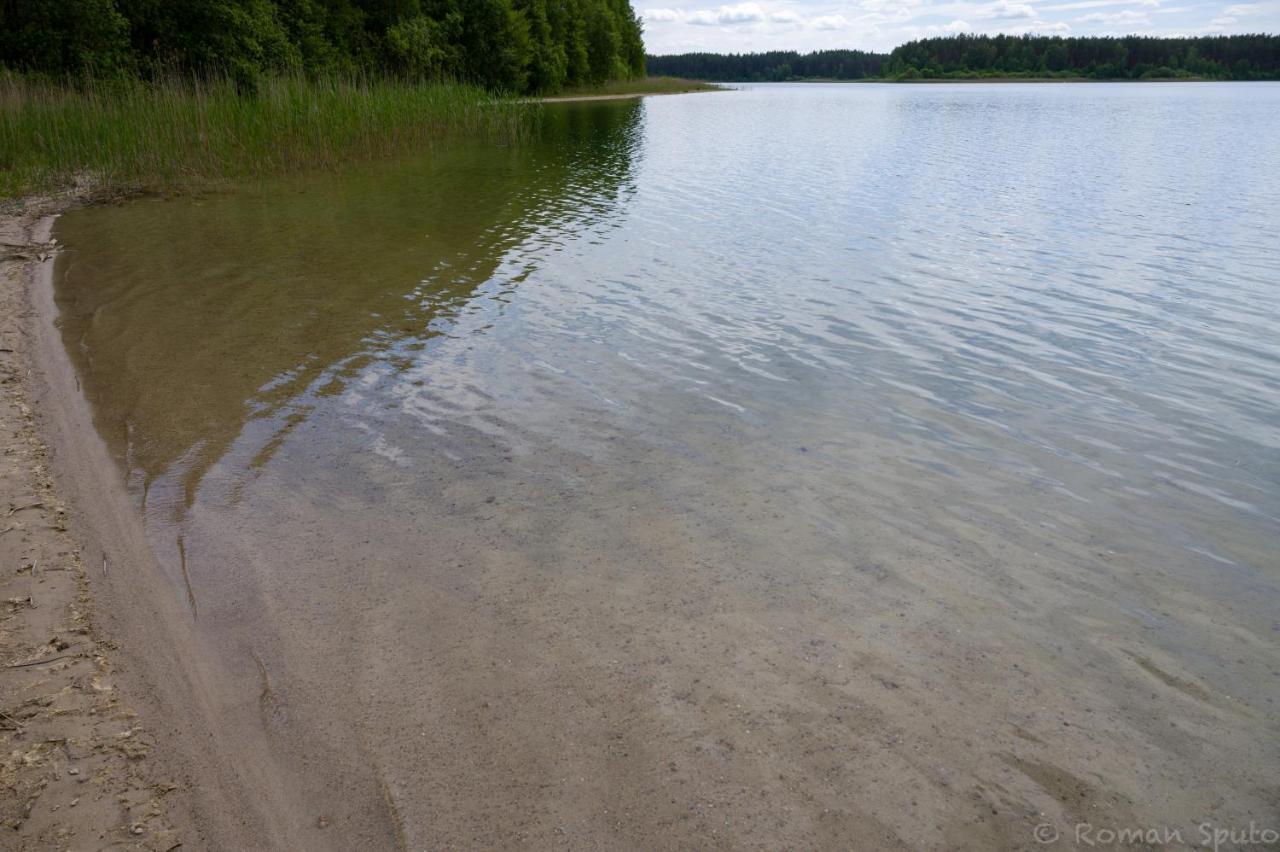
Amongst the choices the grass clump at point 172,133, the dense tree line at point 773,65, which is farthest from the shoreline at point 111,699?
the dense tree line at point 773,65

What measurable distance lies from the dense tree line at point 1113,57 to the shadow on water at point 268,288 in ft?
443

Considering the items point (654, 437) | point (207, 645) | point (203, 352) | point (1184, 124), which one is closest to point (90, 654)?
point (207, 645)

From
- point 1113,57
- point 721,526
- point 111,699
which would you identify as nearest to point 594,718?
point 721,526

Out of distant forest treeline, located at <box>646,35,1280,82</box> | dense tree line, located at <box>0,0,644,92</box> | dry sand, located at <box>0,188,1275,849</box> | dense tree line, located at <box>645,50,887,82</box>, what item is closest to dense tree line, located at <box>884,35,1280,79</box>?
distant forest treeline, located at <box>646,35,1280,82</box>

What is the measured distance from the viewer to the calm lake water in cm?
262

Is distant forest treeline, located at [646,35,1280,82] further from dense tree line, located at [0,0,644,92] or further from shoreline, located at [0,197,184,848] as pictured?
shoreline, located at [0,197,184,848]

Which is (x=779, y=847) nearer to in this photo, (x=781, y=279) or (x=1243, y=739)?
(x=1243, y=739)

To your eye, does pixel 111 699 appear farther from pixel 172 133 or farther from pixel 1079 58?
pixel 1079 58

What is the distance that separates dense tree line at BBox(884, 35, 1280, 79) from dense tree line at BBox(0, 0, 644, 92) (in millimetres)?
90455

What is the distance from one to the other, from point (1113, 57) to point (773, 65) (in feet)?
222

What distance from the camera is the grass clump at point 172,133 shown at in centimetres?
1449

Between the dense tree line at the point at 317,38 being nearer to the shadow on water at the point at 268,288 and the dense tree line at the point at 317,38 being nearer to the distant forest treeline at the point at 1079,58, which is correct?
the shadow on water at the point at 268,288

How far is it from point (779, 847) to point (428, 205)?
517 inches

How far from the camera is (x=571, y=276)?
9578 millimetres
